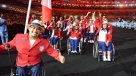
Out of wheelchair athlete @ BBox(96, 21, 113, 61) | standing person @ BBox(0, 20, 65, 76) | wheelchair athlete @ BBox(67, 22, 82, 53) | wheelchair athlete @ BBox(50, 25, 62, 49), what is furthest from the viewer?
wheelchair athlete @ BBox(50, 25, 62, 49)

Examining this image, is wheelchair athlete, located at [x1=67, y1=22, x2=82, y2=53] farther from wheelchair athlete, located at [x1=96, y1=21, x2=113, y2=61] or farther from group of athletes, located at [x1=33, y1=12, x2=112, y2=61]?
wheelchair athlete, located at [x1=96, y1=21, x2=113, y2=61]

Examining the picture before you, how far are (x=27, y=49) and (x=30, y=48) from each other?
62 millimetres

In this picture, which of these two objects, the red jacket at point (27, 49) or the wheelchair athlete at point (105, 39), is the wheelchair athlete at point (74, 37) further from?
the red jacket at point (27, 49)

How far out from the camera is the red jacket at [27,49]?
239 inches

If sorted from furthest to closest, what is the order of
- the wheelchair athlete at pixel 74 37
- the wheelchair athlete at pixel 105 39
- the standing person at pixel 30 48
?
the wheelchair athlete at pixel 74 37, the wheelchair athlete at pixel 105 39, the standing person at pixel 30 48

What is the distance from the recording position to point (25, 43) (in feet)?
19.9

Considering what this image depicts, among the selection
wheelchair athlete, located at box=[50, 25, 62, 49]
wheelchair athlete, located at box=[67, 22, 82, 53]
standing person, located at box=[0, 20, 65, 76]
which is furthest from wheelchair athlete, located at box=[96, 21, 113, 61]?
standing person, located at box=[0, 20, 65, 76]

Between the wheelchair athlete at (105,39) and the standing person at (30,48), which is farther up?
the standing person at (30,48)

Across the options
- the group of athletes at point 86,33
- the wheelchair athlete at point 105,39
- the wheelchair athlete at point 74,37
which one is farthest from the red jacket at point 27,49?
the wheelchair athlete at point 74,37

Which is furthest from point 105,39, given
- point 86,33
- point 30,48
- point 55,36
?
point 86,33

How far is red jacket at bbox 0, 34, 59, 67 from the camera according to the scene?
607 cm

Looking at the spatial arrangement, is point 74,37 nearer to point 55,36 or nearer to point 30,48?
point 55,36

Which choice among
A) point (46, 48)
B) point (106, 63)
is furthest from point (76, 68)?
point (46, 48)

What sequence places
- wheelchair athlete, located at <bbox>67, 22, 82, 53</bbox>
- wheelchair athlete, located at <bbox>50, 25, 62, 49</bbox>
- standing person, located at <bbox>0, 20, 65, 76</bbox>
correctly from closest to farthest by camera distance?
standing person, located at <bbox>0, 20, 65, 76</bbox>, wheelchair athlete, located at <bbox>67, 22, 82, 53</bbox>, wheelchair athlete, located at <bbox>50, 25, 62, 49</bbox>
